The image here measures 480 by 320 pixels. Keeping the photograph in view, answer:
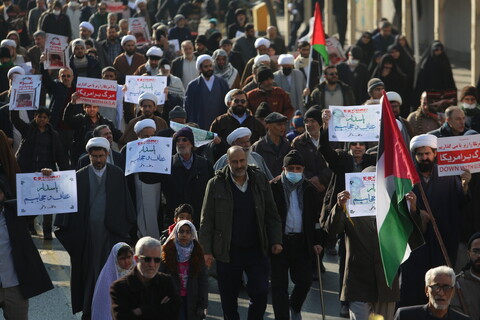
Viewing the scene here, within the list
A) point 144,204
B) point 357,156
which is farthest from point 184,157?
point 357,156

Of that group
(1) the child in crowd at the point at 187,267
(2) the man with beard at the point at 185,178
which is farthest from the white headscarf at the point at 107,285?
(2) the man with beard at the point at 185,178

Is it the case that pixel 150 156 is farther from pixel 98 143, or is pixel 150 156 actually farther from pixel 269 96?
pixel 269 96

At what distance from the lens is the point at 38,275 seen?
1080 centimetres

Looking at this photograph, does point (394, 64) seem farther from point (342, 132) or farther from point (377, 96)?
point (342, 132)

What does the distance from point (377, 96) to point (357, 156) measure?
11.1ft

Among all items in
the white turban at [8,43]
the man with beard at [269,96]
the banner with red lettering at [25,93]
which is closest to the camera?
the man with beard at [269,96]

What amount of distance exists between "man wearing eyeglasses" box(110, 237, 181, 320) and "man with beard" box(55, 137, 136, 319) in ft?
9.99

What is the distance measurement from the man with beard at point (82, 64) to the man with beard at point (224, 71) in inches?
69.7

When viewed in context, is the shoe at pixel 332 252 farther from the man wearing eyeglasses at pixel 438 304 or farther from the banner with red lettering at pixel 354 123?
the man wearing eyeglasses at pixel 438 304

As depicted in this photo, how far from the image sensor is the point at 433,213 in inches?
431

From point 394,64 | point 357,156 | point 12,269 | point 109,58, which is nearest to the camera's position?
point 12,269

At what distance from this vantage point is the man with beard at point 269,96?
16.1 meters

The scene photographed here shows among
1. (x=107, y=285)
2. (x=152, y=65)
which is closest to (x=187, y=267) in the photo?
(x=107, y=285)

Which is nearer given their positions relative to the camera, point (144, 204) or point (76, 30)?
point (144, 204)
